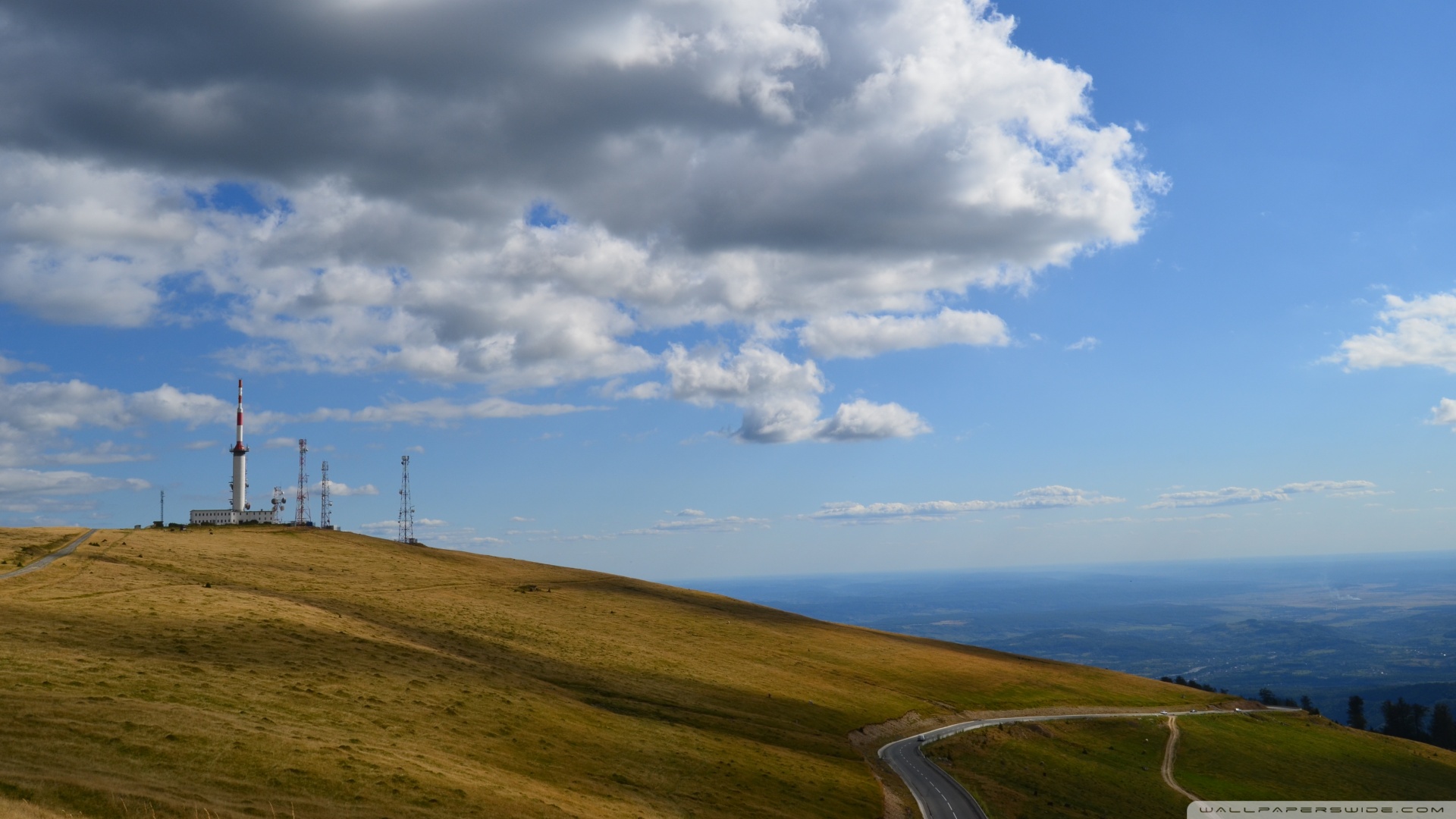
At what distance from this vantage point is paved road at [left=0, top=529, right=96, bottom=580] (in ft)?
273

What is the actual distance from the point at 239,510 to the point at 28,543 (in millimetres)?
56743

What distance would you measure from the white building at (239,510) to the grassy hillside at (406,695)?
83.0 feet

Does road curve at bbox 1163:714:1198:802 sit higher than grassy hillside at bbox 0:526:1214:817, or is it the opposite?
grassy hillside at bbox 0:526:1214:817

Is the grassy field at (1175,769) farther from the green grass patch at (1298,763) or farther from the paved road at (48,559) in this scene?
the paved road at (48,559)

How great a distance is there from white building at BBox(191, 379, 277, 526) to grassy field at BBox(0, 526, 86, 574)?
2800cm

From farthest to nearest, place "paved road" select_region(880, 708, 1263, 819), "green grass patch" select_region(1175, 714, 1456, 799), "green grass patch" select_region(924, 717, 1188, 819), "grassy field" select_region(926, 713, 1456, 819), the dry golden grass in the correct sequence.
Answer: "green grass patch" select_region(1175, 714, 1456, 799)
"grassy field" select_region(926, 713, 1456, 819)
"green grass patch" select_region(924, 717, 1188, 819)
"paved road" select_region(880, 708, 1263, 819)
the dry golden grass

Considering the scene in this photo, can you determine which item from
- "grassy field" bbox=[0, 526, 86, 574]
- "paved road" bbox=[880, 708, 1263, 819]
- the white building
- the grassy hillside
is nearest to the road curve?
the grassy hillside

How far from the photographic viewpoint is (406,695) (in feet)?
195

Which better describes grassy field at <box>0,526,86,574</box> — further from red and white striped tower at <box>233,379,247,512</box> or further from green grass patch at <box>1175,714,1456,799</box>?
green grass patch at <box>1175,714,1456,799</box>

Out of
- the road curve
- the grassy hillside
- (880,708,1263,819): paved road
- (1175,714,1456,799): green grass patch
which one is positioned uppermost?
the grassy hillside

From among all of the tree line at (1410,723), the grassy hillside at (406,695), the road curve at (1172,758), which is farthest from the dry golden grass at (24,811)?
the tree line at (1410,723)

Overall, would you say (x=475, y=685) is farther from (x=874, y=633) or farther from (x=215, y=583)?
(x=874, y=633)

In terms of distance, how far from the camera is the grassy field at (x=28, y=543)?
3626 inches

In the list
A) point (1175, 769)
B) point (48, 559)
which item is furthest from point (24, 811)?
point (1175, 769)
